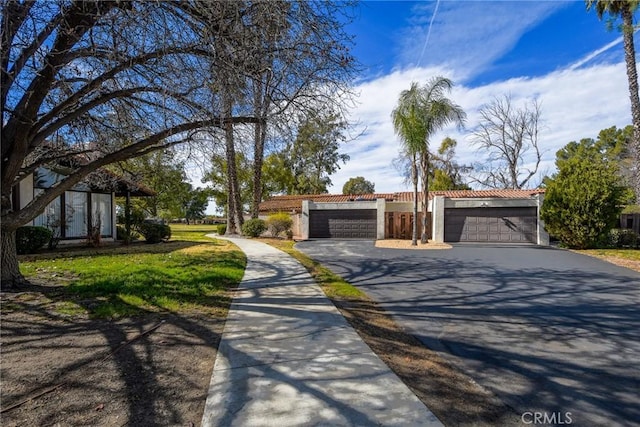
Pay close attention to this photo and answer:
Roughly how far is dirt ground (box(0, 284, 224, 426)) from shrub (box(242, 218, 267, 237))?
54.5ft

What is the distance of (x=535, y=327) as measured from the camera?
16.6 ft

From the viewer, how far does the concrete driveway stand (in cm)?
306

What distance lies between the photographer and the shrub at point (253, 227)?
21906 mm

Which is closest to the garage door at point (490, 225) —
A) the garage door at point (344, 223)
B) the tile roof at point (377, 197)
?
the tile roof at point (377, 197)

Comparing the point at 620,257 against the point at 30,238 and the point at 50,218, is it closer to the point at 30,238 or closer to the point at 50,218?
the point at 30,238

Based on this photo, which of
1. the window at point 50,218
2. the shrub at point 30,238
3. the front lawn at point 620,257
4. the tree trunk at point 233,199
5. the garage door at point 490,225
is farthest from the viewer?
the tree trunk at point 233,199

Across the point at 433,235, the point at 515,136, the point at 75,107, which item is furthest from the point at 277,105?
the point at 515,136

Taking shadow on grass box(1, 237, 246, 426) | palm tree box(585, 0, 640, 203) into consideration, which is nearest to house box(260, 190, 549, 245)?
palm tree box(585, 0, 640, 203)

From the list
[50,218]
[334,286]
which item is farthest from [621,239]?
[50,218]

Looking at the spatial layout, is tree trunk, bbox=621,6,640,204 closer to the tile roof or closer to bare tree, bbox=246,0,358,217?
the tile roof

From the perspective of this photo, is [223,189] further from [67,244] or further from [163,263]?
[163,263]

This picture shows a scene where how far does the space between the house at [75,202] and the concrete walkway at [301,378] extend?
34.1 feet

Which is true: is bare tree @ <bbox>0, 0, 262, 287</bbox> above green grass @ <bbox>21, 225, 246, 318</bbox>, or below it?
above

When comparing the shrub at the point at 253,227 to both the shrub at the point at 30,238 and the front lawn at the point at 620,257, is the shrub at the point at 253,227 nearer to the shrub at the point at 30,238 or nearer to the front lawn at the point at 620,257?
the shrub at the point at 30,238
